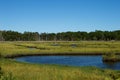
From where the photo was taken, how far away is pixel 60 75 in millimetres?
25781

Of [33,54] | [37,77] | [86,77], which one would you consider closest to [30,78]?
[37,77]

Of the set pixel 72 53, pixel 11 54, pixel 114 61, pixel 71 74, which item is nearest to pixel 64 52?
pixel 72 53

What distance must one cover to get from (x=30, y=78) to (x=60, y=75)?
3.29 m

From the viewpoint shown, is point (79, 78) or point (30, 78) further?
point (79, 78)

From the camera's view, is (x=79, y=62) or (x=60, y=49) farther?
(x=60, y=49)

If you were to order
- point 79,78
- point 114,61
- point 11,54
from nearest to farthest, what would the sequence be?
point 79,78, point 114,61, point 11,54

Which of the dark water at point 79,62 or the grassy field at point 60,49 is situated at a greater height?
the grassy field at point 60,49

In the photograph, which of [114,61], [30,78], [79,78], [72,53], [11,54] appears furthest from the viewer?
[72,53]

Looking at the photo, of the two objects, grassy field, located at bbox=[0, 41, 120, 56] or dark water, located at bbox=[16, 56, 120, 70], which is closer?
dark water, located at bbox=[16, 56, 120, 70]

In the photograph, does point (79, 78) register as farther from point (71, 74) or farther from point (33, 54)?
point (33, 54)

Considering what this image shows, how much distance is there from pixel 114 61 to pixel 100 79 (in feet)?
116

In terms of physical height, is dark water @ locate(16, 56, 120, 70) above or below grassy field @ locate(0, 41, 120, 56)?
below

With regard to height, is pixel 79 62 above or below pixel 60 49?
below

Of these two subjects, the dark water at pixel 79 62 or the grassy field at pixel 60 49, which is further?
the grassy field at pixel 60 49
